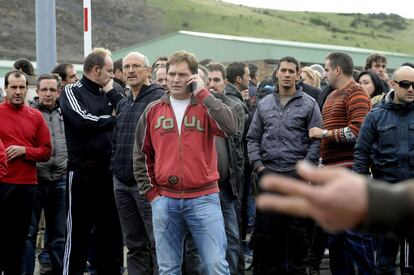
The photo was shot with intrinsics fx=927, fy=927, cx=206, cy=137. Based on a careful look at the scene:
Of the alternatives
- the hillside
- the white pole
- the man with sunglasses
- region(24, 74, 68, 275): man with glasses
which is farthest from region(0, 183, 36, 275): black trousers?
the hillside

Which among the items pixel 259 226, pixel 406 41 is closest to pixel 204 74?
pixel 259 226

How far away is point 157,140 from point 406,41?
3880 inches

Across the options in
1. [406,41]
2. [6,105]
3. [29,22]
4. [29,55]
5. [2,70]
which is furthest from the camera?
[406,41]

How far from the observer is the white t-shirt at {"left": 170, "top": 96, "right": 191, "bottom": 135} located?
25.4 ft

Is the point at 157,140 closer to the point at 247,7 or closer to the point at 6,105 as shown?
the point at 6,105

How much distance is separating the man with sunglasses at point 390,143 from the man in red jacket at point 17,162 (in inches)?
125

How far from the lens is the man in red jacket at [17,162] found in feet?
29.3

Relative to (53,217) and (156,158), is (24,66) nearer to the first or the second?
(53,217)

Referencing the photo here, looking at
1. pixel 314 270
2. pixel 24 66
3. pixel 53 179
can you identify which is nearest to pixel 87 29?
pixel 24 66

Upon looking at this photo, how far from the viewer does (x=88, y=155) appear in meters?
9.13

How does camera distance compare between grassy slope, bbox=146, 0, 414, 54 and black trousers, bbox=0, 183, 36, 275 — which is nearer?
black trousers, bbox=0, 183, 36, 275

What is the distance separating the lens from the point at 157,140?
7809mm

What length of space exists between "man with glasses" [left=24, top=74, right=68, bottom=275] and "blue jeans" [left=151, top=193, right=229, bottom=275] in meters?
2.41

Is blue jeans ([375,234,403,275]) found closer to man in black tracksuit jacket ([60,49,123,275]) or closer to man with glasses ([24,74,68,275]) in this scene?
man in black tracksuit jacket ([60,49,123,275])
